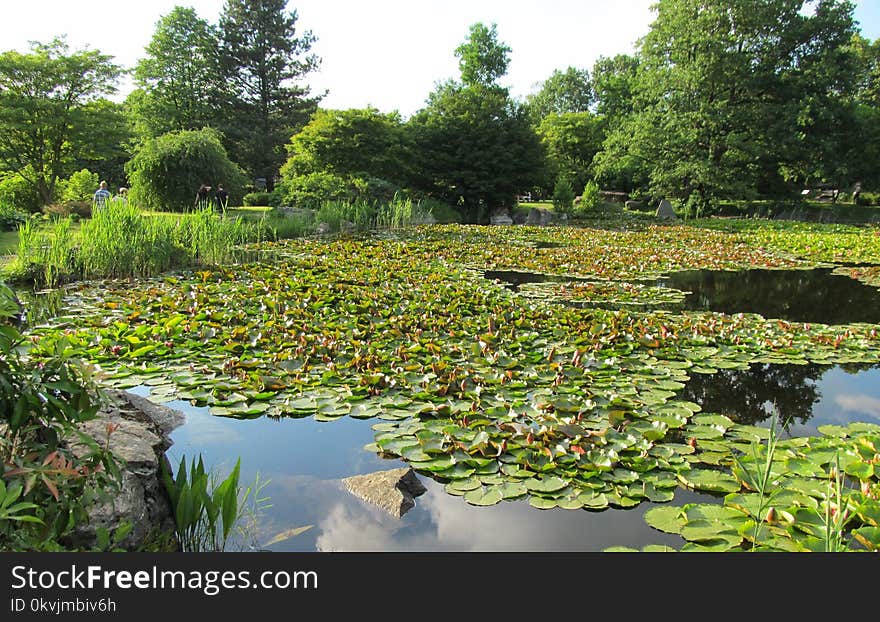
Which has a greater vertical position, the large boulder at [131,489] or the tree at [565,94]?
the tree at [565,94]

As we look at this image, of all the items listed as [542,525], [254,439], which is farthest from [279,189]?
[542,525]

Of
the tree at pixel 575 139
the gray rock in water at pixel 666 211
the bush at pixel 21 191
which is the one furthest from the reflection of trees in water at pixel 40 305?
the tree at pixel 575 139

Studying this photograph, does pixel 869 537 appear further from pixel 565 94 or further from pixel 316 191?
pixel 565 94

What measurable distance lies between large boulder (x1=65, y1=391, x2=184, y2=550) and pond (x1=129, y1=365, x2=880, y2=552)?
42 cm

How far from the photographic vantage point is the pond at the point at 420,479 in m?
2.38

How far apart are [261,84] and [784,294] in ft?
94.4

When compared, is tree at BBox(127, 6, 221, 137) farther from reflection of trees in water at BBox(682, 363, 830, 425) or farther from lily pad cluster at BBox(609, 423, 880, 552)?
lily pad cluster at BBox(609, 423, 880, 552)

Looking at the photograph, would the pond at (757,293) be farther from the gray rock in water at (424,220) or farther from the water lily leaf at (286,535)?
the gray rock in water at (424,220)

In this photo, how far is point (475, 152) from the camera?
21016mm

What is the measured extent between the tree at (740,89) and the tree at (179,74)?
68.1ft

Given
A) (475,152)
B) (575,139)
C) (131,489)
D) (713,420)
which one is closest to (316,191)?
(475,152)

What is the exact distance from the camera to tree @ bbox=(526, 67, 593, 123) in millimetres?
45812
